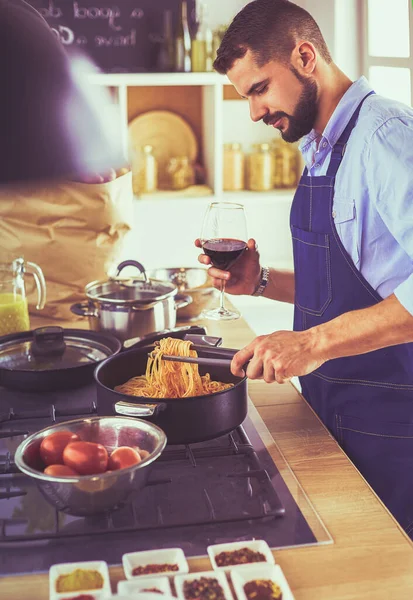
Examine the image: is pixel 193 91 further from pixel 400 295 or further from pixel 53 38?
pixel 400 295

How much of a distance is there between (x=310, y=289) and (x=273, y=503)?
2.30ft

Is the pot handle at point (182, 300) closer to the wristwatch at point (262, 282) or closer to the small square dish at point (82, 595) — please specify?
the wristwatch at point (262, 282)

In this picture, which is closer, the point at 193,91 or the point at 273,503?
the point at 273,503

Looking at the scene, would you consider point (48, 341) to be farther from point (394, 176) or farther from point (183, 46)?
point (183, 46)

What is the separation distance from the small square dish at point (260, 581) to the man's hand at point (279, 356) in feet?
1.51

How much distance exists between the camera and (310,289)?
1.88 metres

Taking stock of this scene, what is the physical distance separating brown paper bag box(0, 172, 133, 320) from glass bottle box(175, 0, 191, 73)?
1.38 m

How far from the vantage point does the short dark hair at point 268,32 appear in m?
1.84

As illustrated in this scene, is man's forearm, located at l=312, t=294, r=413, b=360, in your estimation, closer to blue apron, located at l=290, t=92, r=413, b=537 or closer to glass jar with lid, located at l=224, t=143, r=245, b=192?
blue apron, located at l=290, t=92, r=413, b=537

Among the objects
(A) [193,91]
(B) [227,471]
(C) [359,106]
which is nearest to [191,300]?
(C) [359,106]

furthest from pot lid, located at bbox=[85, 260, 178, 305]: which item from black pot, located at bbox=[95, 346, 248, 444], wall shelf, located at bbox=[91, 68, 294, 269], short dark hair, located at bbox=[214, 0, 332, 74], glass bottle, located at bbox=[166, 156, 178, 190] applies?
glass bottle, located at bbox=[166, 156, 178, 190]

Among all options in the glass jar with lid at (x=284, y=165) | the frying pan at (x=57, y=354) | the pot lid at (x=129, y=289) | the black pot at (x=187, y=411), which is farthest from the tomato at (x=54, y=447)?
the glass jar with lid at (x=284, y=165)

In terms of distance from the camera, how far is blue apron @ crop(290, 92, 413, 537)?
68.5 inches

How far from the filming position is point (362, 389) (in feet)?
5.79
